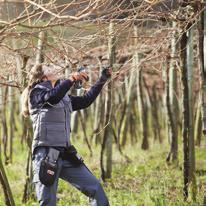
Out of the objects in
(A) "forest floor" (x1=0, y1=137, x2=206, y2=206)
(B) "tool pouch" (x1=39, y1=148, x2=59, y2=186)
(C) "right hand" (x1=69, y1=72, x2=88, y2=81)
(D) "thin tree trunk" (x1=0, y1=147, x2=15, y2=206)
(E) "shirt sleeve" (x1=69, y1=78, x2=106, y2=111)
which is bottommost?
(A) "forest floor" (x1=0, y1=137, x2=206, y2=206)

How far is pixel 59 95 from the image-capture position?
478cm

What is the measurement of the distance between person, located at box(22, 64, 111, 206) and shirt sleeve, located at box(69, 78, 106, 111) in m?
0.19

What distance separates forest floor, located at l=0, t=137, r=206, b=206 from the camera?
6.45 meters

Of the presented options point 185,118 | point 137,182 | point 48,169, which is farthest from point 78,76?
point 137,182

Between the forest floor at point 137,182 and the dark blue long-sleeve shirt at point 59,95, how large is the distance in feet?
5.18

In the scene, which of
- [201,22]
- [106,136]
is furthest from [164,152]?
[201,22]

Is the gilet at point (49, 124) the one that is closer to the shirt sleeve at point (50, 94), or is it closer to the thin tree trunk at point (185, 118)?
the shirt sleeve at point (50, 94)

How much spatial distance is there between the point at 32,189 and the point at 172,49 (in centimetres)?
290

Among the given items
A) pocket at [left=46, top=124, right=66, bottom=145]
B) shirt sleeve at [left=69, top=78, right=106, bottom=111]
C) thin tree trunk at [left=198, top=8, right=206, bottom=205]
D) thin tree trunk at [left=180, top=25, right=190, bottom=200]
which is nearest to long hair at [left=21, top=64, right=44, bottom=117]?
pocket at [left=46, top=124, right=66, bottom=145]

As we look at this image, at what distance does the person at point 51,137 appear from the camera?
4816mm

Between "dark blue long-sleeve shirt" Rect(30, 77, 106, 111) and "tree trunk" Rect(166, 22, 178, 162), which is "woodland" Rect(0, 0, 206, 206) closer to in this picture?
"tree trunk" Rect(166, 22, 178, 162)

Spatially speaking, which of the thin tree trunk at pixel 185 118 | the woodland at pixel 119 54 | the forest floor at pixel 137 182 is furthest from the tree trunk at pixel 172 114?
the thin tree trunk at pixel 185 118

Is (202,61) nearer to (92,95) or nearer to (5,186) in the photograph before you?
(92,95)

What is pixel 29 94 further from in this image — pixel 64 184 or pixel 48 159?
pixel 64 184
